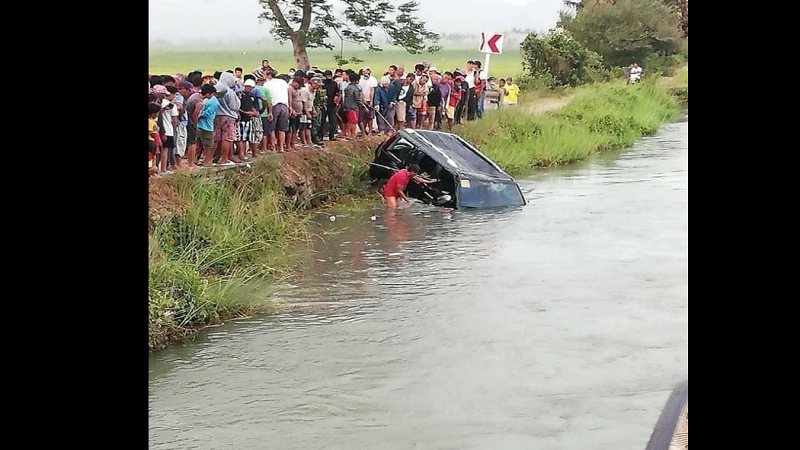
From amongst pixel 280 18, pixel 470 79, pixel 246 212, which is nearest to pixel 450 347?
pixel 246 212

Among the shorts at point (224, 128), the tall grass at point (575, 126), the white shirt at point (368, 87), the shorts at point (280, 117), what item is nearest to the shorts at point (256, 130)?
the shorts at point (280, 117)

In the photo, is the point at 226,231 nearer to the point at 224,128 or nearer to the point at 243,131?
the point at 224,128

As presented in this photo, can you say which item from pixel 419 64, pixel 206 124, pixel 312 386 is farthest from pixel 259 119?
pixel 312 386

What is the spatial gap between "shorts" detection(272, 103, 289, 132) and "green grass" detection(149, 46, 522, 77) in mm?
333

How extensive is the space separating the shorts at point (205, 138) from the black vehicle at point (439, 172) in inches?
69.9

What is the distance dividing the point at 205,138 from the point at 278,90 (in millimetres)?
838

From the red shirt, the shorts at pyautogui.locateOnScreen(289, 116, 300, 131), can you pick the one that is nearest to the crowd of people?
the shorts at pyautogui.locateOnScreen(289, 116, 300, 131)

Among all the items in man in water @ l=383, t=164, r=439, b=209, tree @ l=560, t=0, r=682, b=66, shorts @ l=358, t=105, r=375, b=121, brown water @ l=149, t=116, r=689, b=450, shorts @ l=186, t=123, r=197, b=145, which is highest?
tree @ l=560, t=0, r=682, b=66

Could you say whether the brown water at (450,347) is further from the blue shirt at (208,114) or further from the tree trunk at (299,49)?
the tree trunk at (299,49)

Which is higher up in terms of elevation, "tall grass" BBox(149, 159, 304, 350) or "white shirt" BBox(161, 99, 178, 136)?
"white shirt" BBox(161, 99, 178, 136)

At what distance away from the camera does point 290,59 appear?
8469 millimetres

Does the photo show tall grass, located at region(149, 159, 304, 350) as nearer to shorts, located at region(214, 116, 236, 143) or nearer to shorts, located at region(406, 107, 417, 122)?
shorts, located at region(214, 116, 236, 143)

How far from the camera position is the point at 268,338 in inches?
211

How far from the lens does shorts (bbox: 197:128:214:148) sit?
6.73 metres
